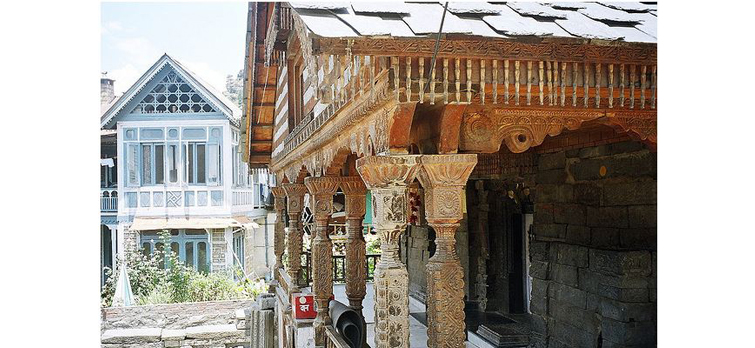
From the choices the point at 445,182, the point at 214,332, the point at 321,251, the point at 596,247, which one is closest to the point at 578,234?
the point at 596,247

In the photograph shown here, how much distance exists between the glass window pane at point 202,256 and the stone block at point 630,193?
18.1 meters

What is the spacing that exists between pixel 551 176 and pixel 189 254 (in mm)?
17215

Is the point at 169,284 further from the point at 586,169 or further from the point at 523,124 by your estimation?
the point at 523,124

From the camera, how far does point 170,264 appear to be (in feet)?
68.4

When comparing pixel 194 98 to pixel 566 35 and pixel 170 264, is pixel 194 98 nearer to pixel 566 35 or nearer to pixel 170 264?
pixel 170 264

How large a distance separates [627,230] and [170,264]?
17.0m

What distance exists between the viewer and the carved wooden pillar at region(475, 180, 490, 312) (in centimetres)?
1020

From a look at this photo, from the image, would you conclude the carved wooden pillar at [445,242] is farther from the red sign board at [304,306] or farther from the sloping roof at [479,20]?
the red sign board at [304,306]

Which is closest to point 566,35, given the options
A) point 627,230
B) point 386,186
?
point 386,186

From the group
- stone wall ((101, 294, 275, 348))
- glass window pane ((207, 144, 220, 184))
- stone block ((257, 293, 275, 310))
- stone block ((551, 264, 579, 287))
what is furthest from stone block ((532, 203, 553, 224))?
glass window pane ((207, 144, 220, 184))

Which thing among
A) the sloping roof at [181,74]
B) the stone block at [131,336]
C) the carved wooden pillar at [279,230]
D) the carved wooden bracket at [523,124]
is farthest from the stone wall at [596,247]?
the sloping roof at [181,74]

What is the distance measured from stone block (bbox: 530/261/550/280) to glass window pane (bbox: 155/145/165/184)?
54.4 ft

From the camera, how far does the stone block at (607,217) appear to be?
20.8 ft
